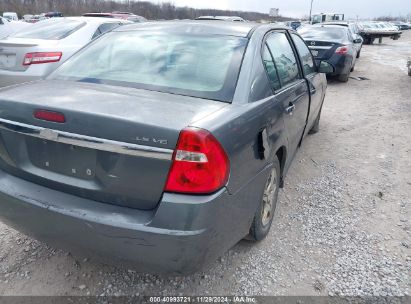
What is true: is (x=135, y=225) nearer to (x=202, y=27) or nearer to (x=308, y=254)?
(x=308, y=254)

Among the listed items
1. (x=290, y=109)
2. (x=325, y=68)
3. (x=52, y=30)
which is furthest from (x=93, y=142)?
(x=52, y=30)

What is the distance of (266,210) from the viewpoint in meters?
2.79

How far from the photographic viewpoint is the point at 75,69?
265 cm

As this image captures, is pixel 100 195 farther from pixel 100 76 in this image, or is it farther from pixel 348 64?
pixel 348 64

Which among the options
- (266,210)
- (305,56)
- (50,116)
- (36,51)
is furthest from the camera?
(36,51)

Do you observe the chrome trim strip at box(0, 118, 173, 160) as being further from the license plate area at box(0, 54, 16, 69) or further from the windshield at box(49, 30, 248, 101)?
the license plate area at box(0, 54, 16, 69)

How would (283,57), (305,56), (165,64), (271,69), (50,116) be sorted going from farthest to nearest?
(305,56) < (283,57) < (271,69) < (165,64) < (50,116)

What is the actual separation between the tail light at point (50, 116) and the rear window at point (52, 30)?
431 centimetres

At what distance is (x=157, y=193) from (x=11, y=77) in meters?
4.43

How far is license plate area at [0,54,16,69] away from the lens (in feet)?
17.1

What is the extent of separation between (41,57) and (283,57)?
3747 millimetres

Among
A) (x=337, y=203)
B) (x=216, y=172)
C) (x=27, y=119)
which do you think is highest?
(x=27, y=119)

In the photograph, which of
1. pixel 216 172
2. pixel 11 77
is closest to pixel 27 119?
pixel 216 172

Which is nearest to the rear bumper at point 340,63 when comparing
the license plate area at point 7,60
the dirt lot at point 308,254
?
the dirt lot at point 308,254
